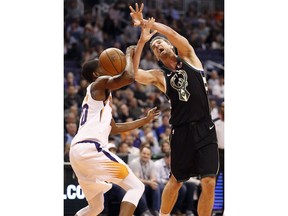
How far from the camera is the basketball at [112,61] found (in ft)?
23.8

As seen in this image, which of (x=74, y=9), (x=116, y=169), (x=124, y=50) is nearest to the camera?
(x=116, y=169)

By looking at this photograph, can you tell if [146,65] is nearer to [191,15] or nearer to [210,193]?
[191,15]

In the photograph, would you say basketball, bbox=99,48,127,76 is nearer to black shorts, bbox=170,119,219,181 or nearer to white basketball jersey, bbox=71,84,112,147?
white basketball jersey, bbox=71,84,112,147

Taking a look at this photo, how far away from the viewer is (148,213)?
11.6 meters

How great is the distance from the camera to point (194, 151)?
26.0 ft

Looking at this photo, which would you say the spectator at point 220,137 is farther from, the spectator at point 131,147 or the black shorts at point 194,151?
the black shorts at point 194,151

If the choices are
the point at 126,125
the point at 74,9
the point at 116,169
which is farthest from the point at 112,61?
the point at 74,9

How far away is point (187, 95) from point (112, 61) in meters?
1.17

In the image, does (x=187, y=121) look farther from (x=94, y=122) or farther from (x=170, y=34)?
(x=94, y=122)

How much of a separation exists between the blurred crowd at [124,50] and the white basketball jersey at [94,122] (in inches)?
179
